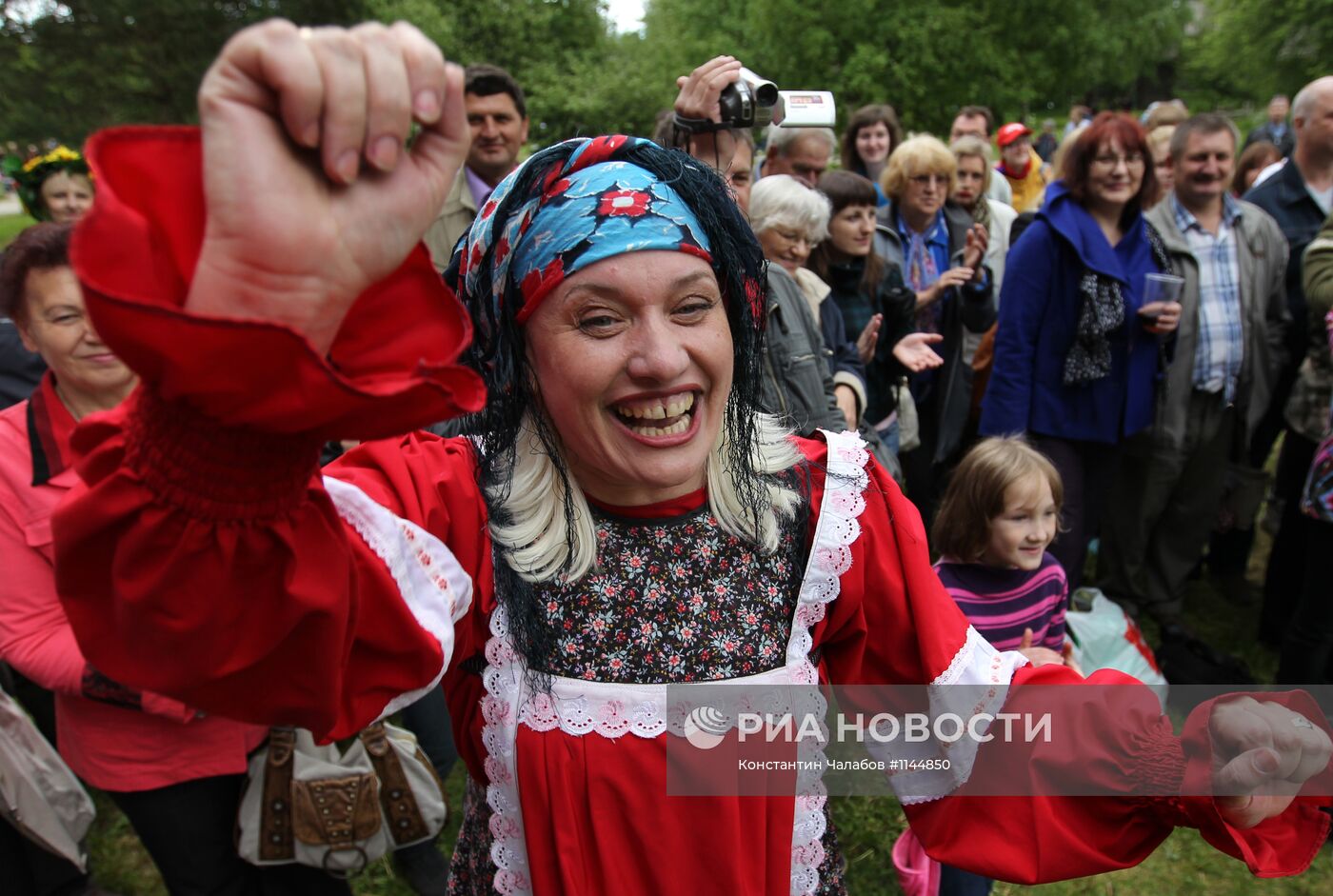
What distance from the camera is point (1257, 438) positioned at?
4.60m

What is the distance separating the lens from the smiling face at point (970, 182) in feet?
16.8

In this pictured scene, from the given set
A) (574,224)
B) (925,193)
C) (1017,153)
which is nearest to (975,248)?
(925,193)

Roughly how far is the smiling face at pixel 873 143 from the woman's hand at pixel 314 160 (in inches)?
214

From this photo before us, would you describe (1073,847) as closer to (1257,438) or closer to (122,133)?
(122,133)

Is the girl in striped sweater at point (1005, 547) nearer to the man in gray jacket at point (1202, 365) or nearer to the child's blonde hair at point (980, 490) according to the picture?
the child's blonde hair at point (980, 490)

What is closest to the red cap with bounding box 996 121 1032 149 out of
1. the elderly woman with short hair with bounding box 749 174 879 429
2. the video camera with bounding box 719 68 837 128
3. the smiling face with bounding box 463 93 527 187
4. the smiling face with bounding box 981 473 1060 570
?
the elderly woman with short hair with bounding box 749 174 879 429

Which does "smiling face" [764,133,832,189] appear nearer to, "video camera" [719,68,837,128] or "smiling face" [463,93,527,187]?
"smiling face" [463,93,527,187]

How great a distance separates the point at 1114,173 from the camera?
3562 millimetres

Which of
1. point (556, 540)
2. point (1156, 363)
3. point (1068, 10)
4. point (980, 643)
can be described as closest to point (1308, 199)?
point (1156, 363)

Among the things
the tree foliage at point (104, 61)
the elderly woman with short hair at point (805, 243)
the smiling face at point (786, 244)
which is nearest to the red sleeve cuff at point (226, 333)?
the elderly woman with short hair at point (805, 243)

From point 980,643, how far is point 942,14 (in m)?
16.7

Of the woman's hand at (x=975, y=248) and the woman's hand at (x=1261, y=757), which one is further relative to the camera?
the woman's hand at (x=975, y=248)

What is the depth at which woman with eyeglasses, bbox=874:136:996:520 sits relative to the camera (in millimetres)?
4438

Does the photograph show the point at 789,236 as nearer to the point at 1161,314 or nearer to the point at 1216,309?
the point at 1161,314
